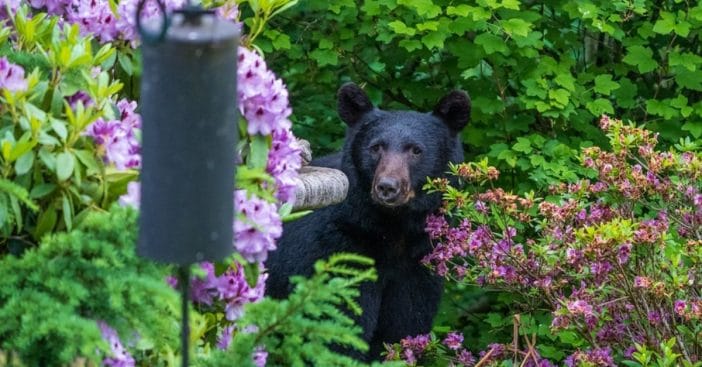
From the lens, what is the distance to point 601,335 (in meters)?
5.27

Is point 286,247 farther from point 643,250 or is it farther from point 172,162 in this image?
point 172,162

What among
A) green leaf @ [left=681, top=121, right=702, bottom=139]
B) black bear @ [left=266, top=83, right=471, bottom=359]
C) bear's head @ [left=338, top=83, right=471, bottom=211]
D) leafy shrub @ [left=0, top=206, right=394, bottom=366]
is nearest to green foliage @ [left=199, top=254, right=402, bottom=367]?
leafy shrub @ [left=0, top=206, right=394, bottom=366]

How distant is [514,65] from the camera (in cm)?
711

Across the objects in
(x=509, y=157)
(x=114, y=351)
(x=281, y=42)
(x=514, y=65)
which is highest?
(x=114, y=351)

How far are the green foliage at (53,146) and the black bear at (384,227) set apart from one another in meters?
2.42

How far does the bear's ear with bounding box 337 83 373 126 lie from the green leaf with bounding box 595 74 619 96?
1.31 meters

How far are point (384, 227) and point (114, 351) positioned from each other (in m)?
2.85

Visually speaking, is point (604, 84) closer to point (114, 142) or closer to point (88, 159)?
point (114, 142)

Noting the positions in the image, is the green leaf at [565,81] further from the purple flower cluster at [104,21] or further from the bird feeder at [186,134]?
the bird feeder at [186,134]

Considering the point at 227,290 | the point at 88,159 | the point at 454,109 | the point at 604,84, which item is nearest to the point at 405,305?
the point at 454,109

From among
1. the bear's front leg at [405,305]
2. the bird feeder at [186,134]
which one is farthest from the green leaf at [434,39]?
the bird feeder at [186,134]

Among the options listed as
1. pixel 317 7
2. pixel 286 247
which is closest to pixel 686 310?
pixel 286 247

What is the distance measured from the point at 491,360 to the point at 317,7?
2.32m

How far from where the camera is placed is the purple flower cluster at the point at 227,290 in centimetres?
406
